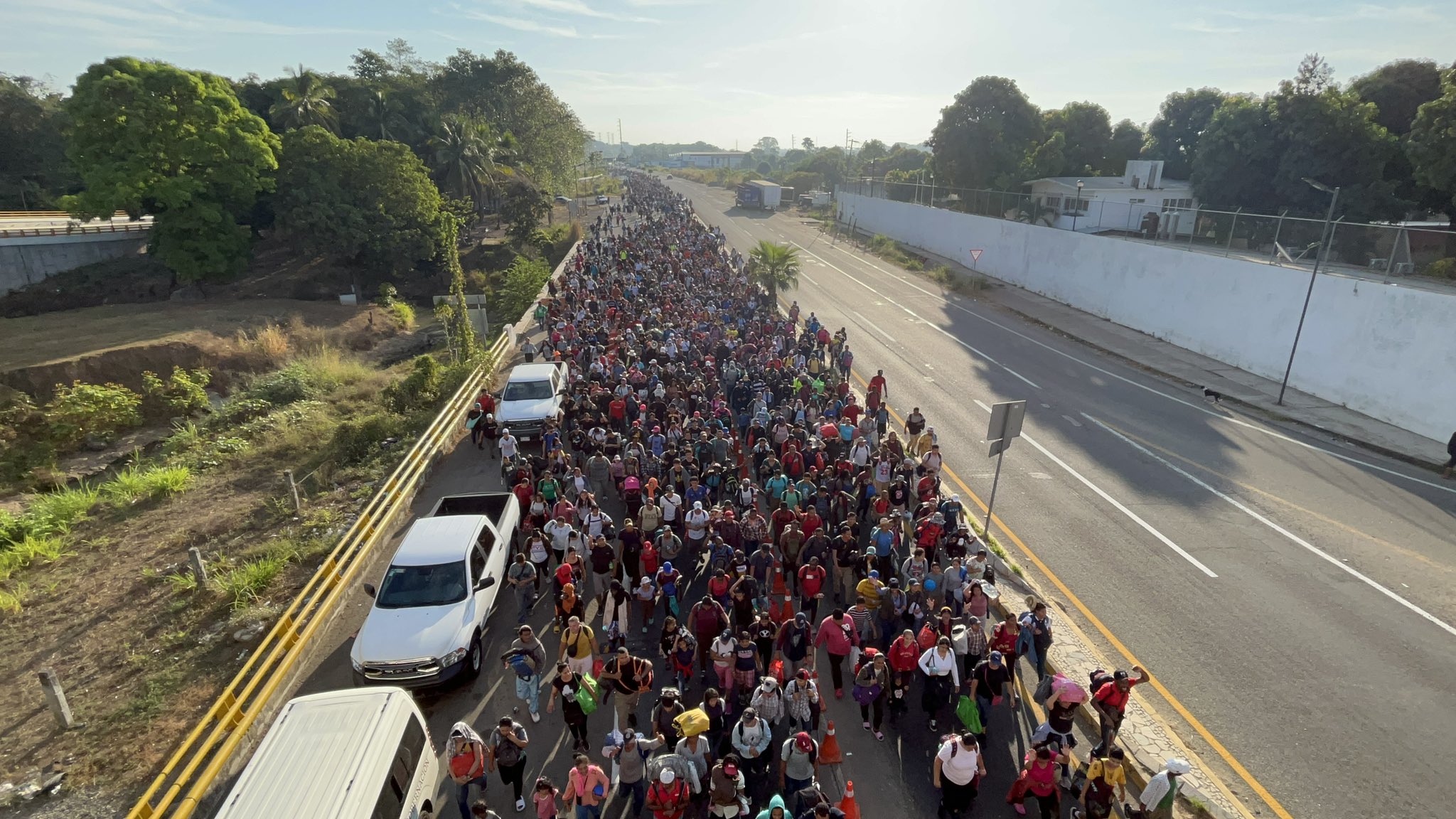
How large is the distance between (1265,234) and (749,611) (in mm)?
25287

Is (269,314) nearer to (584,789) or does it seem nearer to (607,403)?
(607,403)

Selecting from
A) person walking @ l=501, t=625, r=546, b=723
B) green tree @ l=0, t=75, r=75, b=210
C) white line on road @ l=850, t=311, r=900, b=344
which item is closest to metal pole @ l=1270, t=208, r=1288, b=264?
white line on road @ l=850, t=311, r=900, b=344

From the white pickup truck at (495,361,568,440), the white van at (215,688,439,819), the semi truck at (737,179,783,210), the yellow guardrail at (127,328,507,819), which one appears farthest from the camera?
the semi truck at (737,179,783,210)

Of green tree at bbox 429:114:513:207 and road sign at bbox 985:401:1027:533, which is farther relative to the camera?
green tree at bbox 429:114:513:207

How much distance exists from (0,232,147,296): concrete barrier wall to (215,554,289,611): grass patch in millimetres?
43542

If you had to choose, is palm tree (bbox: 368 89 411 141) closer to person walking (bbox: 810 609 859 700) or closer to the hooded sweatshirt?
person walking (bbox: 810 609 859 700)

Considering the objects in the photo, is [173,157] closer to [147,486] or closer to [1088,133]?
[147,486]

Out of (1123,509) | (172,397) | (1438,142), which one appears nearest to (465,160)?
(172,397)

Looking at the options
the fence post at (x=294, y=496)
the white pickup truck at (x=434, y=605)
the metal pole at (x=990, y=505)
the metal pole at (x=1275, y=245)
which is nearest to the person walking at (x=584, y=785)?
the white pickup truck at (x=434, y=605)

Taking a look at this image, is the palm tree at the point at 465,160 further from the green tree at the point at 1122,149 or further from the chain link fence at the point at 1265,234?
the green tree at the point at 1122,149

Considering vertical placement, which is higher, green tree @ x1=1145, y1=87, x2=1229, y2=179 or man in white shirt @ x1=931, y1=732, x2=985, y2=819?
green tree @ x1=1145, y1=87, x2=1229, y2=179

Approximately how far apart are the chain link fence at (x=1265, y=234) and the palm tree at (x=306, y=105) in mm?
51274

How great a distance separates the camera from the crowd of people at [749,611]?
700 cm

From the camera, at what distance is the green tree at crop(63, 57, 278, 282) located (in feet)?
116
